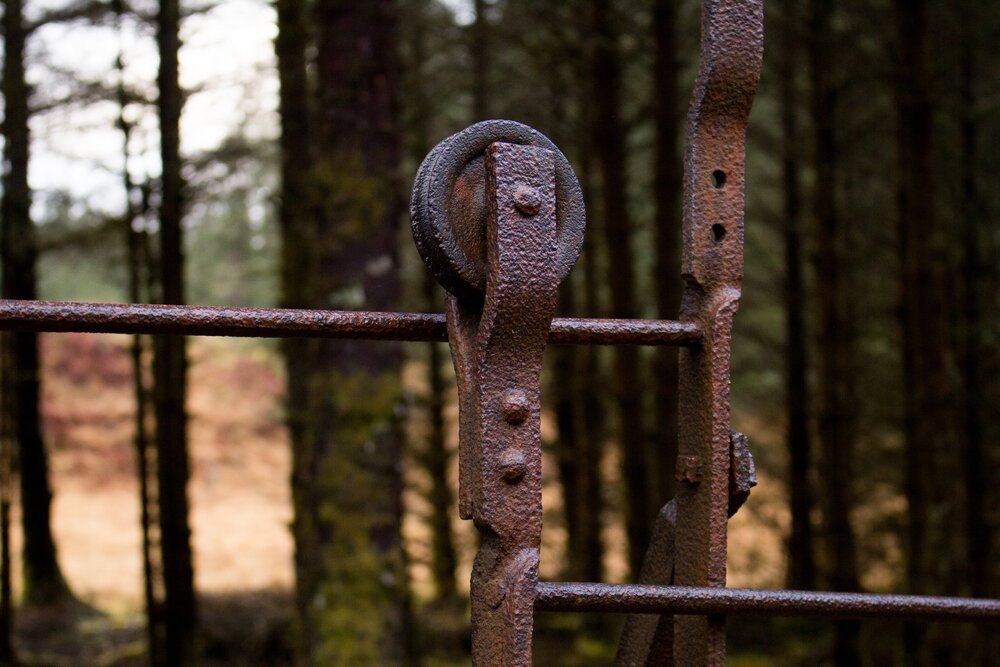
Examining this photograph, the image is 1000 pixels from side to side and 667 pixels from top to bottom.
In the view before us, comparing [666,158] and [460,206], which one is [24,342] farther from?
[460,206]

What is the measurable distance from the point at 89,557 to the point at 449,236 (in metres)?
17.7

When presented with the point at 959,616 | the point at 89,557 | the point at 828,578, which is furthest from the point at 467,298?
the point at 89,557

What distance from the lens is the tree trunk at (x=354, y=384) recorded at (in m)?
4.75

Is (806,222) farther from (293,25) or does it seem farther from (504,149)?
(504,149)

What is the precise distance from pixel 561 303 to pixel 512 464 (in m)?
10.9

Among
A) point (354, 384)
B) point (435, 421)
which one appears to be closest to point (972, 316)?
point (435, 421)

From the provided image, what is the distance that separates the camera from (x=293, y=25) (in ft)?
22.7

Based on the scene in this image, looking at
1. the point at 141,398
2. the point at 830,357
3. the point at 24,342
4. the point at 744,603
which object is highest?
the point at 24,342

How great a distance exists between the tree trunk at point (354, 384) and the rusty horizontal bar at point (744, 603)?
354cm

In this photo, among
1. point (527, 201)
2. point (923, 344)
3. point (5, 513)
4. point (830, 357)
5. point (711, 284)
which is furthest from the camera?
point (830, 357)

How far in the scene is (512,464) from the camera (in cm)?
114

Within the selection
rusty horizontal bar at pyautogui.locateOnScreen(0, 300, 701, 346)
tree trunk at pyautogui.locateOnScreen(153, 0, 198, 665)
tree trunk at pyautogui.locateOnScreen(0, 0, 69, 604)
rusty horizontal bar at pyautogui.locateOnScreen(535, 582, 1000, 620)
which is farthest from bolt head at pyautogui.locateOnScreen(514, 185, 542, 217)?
tree trunk at pyautogui.locateOnScreen(0, 0, 69, 604)

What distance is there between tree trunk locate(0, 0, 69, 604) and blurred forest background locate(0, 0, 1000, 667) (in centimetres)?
3

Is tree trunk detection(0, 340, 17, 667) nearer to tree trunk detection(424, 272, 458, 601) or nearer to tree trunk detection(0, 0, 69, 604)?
tree trunk detection(0, 0, 69, 604)
